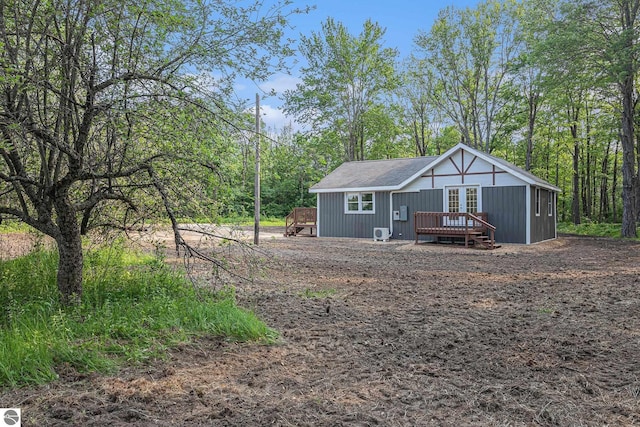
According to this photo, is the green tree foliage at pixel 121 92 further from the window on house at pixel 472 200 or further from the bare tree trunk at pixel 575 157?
the bare tree trunk at pixel 575 157

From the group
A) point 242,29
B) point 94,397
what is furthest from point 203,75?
point 94,397

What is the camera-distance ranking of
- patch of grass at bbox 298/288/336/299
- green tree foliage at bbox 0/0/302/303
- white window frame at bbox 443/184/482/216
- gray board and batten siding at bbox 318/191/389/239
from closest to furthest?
green tree foliage at bbox 0/0/302/303
patch of grass at bbox 298/288/336/299
white window frame at bbox 443/184/482/216
gray board and batten siding at bbox 318/191/389/239

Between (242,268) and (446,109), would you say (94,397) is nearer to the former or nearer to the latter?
(242,268)

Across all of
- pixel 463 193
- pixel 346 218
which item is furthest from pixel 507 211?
pixel 346 218

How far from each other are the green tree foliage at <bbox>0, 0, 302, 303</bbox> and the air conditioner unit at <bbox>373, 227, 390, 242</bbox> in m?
13.8

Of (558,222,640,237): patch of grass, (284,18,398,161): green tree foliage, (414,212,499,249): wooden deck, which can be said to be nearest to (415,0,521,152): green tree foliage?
(284,18,398,161): green tree foliage

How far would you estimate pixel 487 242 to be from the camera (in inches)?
594

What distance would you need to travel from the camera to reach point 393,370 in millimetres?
3523

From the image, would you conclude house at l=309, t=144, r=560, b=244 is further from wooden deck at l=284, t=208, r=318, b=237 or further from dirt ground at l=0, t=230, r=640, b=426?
dirt ground at l=0, t=230, r=640, b=426

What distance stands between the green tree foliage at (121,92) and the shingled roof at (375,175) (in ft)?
45.5

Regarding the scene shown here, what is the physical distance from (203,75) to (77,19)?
126cm

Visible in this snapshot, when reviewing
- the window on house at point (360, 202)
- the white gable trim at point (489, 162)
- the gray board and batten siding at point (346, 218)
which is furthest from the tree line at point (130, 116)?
the window on house at point (360, 202)

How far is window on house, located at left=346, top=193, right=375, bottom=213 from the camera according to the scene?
1912 centimetres

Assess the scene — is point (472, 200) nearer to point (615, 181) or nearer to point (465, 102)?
point (465, 102)
